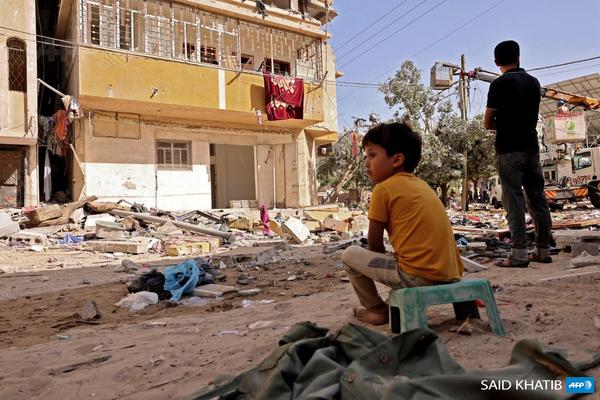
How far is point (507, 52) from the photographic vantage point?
4070 millimetres

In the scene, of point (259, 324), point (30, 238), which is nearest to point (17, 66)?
point (30, 238)

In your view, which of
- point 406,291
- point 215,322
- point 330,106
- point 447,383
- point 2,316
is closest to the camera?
point 447,383

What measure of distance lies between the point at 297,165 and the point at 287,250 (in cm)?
906

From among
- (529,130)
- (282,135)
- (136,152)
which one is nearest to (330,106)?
(282,135)

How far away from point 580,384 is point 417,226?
99 cm

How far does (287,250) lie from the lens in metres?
8.36

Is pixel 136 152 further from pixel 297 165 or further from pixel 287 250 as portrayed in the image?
pixel 287 250

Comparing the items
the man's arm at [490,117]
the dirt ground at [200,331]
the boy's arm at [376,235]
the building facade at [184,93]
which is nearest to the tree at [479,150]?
the building facade at [184,93]

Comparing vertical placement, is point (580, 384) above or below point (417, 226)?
below

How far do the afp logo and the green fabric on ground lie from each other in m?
0.02

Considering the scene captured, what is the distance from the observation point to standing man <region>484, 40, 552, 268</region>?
12.9 feet

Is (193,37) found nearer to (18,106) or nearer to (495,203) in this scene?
(18,106)

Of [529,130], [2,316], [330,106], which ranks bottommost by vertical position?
[2,316]

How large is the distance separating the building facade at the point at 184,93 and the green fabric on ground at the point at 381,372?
488 inches
